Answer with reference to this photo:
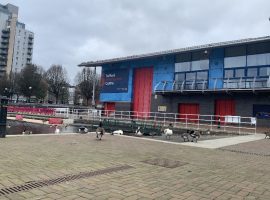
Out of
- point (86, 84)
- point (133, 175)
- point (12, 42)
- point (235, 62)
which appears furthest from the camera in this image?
point (12, 42)

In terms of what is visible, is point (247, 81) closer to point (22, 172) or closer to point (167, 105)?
point (167, 105)

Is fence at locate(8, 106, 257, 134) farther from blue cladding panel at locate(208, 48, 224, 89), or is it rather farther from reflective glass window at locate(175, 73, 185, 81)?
reflective glass window at locate(175, 73, 185, 81)

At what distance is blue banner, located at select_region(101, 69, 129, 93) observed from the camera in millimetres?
42875

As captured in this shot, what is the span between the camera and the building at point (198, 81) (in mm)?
29656

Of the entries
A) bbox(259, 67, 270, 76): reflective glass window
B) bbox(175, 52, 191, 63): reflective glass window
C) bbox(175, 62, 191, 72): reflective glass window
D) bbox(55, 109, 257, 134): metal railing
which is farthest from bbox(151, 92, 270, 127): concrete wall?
bbox(175, 52, 191, 63): reflective glass window

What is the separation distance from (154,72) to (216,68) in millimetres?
8693

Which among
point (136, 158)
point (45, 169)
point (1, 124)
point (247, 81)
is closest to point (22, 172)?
point (45, 169)

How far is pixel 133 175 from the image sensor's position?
702cm

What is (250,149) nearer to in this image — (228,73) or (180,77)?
(228,73)

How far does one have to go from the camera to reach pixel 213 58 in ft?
111

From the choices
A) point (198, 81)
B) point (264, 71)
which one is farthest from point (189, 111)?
point (264, 71)

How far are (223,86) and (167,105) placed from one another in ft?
23.9

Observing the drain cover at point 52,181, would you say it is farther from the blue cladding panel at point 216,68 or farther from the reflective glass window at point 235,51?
the reflective glass window at point 235,51

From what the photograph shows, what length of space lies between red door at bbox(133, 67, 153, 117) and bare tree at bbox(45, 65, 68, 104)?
4700 cm
